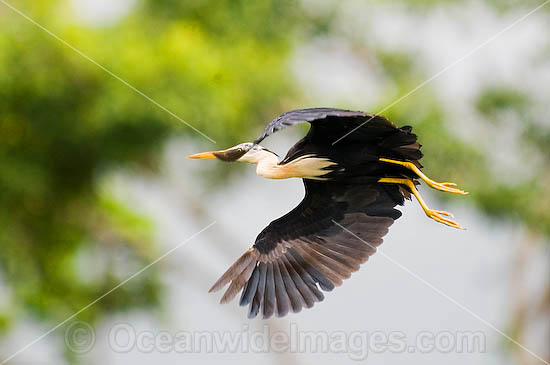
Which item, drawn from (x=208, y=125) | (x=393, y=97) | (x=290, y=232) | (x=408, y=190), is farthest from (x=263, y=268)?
(x=393, y=97)

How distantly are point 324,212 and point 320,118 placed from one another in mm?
1135

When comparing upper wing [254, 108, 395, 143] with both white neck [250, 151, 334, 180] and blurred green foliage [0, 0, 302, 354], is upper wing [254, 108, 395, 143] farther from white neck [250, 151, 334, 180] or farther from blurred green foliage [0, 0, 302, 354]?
blurred green foliage [0, 0, 302, 354]

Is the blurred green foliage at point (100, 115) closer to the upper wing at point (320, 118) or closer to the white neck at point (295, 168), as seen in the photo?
the white neck at point (295, 168)

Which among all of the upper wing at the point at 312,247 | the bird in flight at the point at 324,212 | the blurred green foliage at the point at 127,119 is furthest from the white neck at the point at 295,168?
the blurred green foliage at the point at 127,119

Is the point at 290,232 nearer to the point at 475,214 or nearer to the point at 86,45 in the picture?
the point at 86,45

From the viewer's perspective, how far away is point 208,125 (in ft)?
30.5

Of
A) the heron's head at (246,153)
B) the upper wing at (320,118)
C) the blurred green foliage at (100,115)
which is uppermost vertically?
the blurred green foliage at (100,115)

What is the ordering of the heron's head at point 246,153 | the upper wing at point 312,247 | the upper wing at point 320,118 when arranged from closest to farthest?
the upper wing at point 320,118 → the heron's head at point 246,153 → the upper wing at point 312,247

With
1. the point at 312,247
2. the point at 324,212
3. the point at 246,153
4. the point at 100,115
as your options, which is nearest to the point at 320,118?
the point at 246,153

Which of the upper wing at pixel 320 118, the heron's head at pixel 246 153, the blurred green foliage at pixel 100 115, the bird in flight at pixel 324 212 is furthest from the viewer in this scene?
the blurred green foliage at pixel 100 115

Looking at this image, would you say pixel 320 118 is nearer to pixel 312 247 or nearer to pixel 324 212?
pixel 324 212

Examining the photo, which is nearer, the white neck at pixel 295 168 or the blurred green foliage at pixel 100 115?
the white neck at pixel 295 168

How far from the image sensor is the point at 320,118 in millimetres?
3457

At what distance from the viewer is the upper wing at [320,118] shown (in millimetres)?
3344
